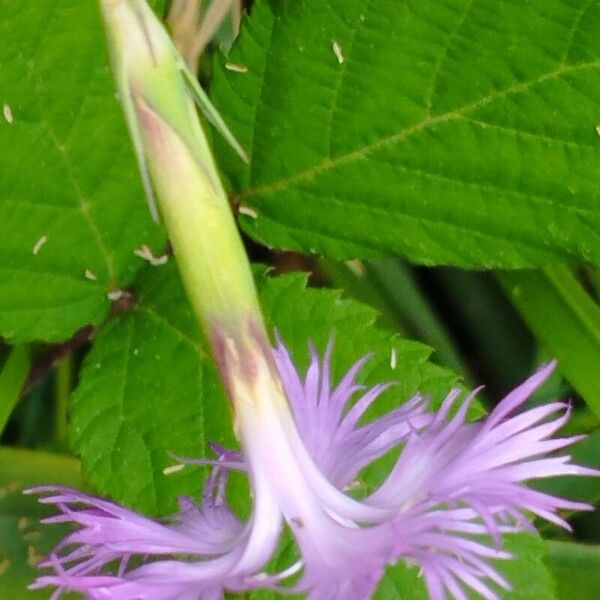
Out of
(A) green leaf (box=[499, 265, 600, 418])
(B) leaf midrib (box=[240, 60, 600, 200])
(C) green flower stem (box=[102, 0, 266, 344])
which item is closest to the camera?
(C) green flower stem (box=[102, 0, 266, 344])

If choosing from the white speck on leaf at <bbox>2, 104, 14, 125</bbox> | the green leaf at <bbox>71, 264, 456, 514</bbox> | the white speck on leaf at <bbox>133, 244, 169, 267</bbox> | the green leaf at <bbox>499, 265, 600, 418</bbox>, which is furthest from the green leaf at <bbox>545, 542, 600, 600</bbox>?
the white speck on leaf at <bbox>2, 104, 14, 125</bbox>

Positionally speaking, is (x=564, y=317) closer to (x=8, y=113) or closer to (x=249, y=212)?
(x=249, y=212)

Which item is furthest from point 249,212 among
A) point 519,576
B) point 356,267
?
point 519,576

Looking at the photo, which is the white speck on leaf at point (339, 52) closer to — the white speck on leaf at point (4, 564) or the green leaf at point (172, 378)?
the green leaf at point (172, 378)

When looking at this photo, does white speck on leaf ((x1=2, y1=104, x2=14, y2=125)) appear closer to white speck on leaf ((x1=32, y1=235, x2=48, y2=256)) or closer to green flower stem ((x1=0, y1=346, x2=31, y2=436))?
white speck on leaf ((x1=32, y1=235, x2=48, y2=256))

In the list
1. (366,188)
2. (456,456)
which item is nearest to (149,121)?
(456,456)

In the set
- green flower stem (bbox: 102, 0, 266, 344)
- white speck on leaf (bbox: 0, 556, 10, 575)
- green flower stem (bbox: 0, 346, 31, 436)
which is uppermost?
green flower stem (bbox: 102, 0, 266, 344)

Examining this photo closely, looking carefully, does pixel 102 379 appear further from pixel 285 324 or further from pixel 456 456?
pixel 456 456
